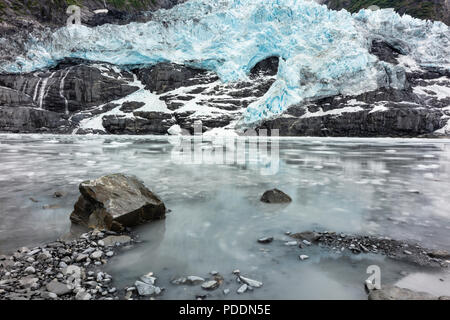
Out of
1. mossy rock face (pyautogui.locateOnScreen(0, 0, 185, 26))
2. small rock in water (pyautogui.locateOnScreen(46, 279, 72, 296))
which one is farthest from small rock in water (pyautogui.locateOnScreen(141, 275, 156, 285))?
mossy rock face (pyautogui.locateOnScreen(0, 0, 185, 26))

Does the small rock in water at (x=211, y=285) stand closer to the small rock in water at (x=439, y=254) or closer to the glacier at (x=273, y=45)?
the small rock in water at (x=439, y=254)

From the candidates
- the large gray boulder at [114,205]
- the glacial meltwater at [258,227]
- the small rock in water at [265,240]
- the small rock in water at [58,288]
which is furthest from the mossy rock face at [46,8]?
the small rock in water at [265,240]

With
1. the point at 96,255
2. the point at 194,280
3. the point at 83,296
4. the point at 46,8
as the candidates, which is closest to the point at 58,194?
the point at 96,255

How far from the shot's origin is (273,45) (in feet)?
235

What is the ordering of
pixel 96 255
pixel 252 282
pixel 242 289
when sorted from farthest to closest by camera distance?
1. pixel 96 255
2. pixel 252 282
3. pixel 242 289

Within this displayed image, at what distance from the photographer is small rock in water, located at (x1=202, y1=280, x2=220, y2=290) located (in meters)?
3.46

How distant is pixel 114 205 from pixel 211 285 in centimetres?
322

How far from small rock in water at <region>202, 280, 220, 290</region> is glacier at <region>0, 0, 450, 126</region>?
6056 cm

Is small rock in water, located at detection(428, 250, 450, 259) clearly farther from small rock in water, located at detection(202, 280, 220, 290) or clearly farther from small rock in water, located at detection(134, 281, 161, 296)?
small rock in water, located at detection(134, 281, 161, 296)

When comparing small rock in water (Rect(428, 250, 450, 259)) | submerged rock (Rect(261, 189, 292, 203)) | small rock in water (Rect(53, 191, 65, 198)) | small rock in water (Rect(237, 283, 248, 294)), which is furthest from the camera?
small rock in water (Rect(53, 191, 65, 198))

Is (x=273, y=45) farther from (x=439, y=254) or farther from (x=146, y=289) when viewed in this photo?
(x=146, y=289)
